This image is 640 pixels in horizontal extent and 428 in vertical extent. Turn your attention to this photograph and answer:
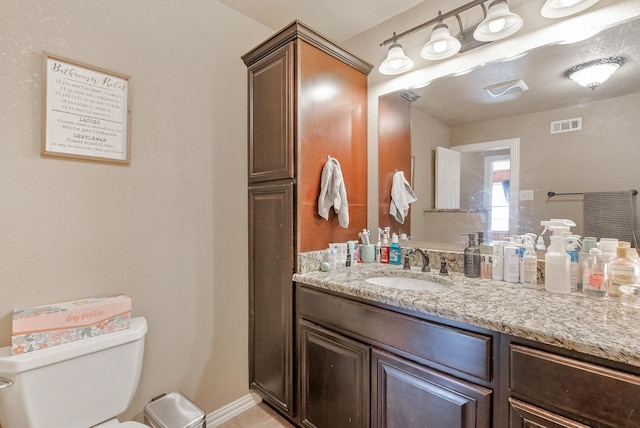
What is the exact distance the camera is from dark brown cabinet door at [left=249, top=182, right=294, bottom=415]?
150cm

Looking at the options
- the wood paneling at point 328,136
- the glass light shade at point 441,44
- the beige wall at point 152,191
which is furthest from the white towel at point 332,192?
the glass light shade at point 441,44

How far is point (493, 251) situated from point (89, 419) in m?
1.79

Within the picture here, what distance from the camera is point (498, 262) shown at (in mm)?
1284

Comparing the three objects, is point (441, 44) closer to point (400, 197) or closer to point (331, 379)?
point (400, 197)

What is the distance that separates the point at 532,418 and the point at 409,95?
5.20ft

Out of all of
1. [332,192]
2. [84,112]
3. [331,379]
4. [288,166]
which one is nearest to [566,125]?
[332,192]

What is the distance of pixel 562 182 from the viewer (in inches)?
49.7

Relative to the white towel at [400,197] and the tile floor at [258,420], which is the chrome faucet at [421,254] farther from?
the tile floor at [258,420]

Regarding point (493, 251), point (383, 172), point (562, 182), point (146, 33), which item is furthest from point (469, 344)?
point (146, 33)

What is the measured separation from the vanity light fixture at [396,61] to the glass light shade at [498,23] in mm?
375

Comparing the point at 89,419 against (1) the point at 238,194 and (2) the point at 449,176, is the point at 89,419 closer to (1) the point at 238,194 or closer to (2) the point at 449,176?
(1) the point at 238,194

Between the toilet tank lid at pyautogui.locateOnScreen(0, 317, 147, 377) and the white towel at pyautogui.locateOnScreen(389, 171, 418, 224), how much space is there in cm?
145

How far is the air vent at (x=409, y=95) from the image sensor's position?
171cm

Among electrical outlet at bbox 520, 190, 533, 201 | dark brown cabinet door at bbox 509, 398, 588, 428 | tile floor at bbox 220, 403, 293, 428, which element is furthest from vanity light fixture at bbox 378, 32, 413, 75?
tile floor at bbox 220, 403, 293, 428
